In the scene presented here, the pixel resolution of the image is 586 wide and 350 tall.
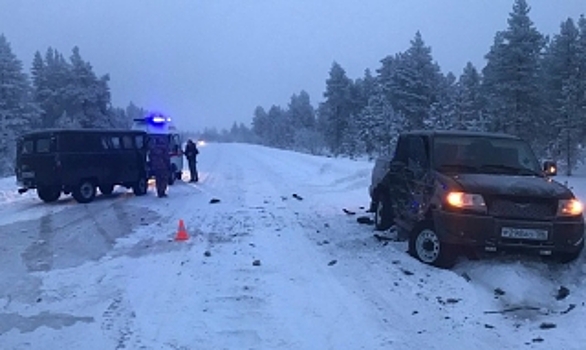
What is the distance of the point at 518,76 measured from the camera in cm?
4075

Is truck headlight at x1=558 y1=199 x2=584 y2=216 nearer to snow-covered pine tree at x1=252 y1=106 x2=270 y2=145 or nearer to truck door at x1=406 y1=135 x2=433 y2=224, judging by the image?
truck door at x1=406 y1=135 x2=433 y2=224

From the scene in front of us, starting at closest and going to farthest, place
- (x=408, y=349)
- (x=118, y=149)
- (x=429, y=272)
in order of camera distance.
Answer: (x=408, y=349) < (x=429, y=272) < (x=118, y=149)

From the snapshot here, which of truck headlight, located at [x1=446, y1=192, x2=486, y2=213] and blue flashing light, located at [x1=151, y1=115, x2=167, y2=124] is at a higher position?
blue flashing light, located at [x1=151, y1=115, x2=167, y2=124]

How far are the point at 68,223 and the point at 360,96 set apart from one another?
74085mm

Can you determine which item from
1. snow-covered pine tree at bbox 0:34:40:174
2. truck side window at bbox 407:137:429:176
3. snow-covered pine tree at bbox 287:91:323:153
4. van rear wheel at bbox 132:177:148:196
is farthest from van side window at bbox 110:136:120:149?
snow-covered pine tree at bbox 287:91:323:153

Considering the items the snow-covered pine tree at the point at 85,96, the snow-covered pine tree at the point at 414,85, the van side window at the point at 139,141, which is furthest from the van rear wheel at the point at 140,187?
the snow-covered pine tree at the point at 85,96

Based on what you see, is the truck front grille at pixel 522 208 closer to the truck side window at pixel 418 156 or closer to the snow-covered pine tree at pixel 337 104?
the truck side window at pixel 418 156

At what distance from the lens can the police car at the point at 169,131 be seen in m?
23.2

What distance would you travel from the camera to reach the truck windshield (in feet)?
27.4

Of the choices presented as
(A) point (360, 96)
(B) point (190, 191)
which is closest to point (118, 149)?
(B) point (190, 191)

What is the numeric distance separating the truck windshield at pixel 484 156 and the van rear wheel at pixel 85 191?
11.8 m

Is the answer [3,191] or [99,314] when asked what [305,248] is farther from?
[3,191]

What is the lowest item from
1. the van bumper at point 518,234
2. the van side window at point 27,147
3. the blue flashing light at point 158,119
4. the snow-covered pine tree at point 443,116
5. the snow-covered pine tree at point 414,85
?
the van bumper at point 518,234

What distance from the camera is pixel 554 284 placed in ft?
22.6
